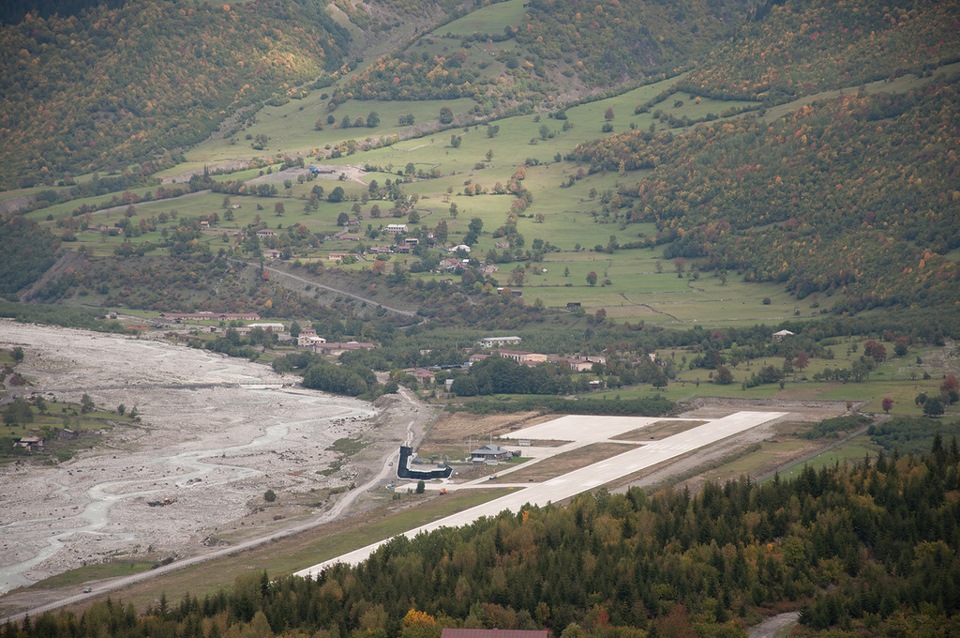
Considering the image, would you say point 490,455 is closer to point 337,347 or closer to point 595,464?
point 595,464

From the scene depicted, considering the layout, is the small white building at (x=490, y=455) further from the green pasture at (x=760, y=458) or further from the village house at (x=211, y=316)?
the village house at (x=211, y=316)

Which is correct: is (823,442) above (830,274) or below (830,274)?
below

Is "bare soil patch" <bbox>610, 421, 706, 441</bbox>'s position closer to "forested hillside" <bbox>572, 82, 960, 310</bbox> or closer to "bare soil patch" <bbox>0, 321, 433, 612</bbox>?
"bare soil patch" <bbox>0, 321, 433, 612</bbox>

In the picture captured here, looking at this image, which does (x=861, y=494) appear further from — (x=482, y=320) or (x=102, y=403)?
(x=482, y=320)

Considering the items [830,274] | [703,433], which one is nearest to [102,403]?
[703,433]

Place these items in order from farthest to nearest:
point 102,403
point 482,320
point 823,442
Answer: point 482,320, point 102,403, point 823,442

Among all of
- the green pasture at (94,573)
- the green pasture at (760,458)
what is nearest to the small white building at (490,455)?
the green pasture at (760,458)
